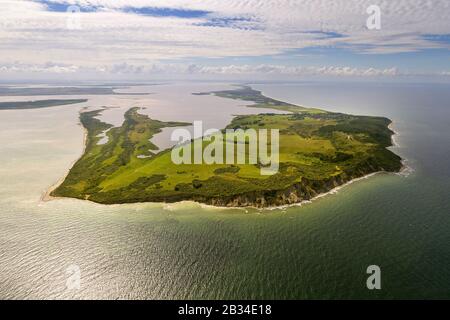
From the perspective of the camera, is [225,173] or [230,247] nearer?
[230,247]

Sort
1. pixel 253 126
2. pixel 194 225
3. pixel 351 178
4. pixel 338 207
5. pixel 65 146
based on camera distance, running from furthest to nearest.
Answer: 1. pixel 253 126
2. pixel 65 146
3. pixel 351 178
4. pixel 338 207
5. pixel 194 225

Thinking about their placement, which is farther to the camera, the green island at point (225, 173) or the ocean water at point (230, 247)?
the green island at point (225, 173)

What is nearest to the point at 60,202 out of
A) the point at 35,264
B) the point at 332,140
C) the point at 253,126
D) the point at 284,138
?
the point at 35,264

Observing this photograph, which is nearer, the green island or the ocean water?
the ocean water

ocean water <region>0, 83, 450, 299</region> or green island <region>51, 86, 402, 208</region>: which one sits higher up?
green island <region>51, 86, 402, 208</region>

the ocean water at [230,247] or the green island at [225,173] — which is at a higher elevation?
the green island at [225,173]

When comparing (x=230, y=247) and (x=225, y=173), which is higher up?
(x=225, y=173)

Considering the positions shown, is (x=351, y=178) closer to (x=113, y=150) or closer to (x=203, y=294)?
(x=203, y=294)
